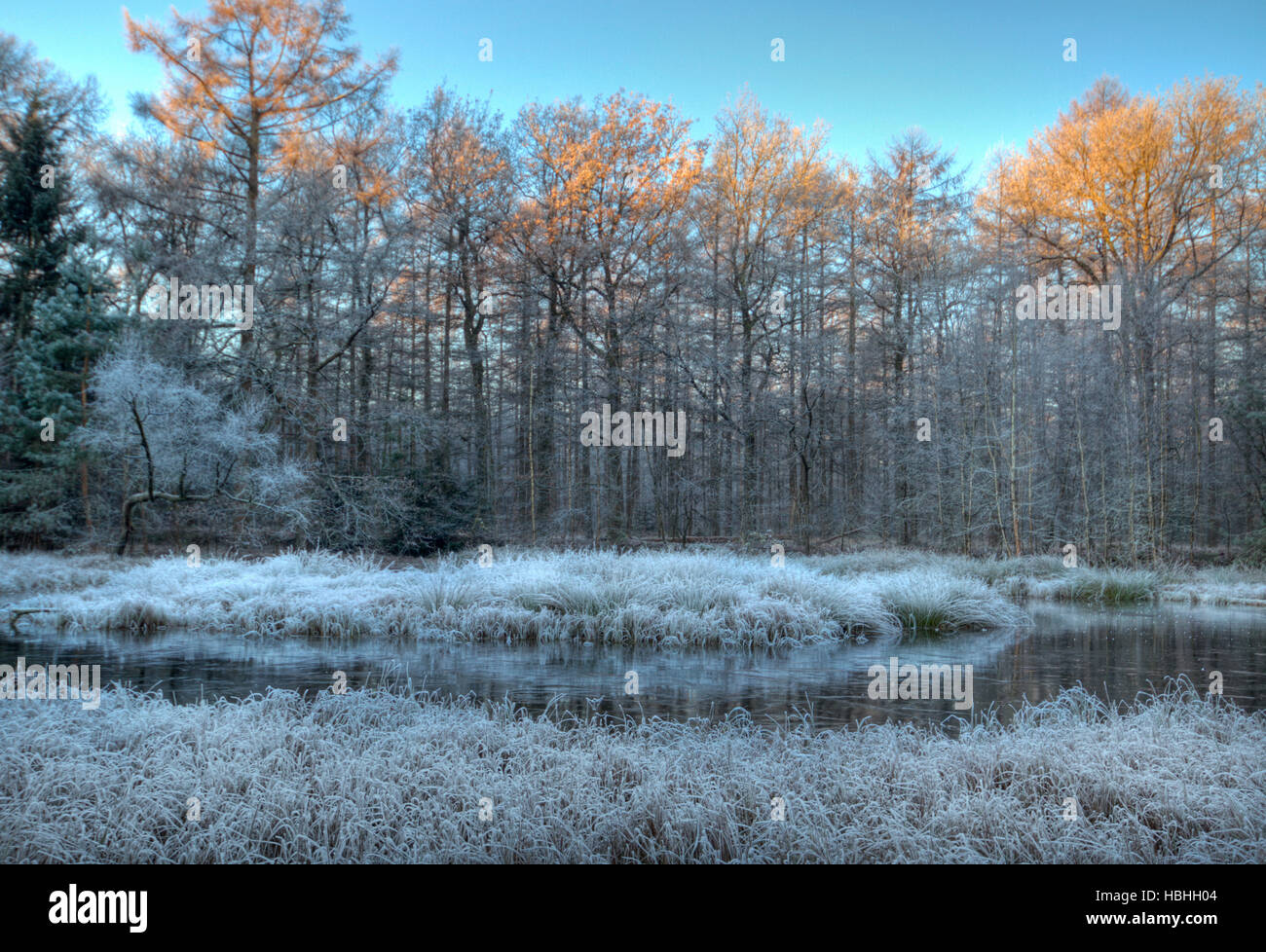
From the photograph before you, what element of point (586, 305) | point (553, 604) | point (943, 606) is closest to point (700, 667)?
point (553, 604)

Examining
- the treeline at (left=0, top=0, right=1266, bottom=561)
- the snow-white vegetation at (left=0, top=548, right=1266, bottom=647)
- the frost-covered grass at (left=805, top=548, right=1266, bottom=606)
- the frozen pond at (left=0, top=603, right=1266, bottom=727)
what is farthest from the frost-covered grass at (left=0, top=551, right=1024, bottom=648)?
the treeline at (left=0, top=0, right=1266, bottom=561)

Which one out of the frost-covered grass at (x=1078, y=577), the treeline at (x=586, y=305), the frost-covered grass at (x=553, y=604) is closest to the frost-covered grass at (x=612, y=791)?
the frost-covered grass at (x=553, y=604)

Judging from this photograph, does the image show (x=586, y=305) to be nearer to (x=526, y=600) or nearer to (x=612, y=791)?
(x=526, y=600)

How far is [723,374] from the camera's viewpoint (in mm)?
18438

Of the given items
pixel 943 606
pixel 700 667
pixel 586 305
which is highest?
pixel 586 305

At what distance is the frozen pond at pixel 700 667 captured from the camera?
646 centimetres

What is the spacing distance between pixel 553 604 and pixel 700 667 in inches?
121

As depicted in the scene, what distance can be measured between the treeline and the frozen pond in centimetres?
741

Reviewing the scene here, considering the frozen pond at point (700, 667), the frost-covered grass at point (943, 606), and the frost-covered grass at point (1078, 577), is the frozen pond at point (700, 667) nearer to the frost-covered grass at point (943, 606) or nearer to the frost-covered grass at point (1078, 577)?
the frost-covered grass at point (943, 606)

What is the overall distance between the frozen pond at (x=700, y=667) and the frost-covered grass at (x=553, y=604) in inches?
18.8

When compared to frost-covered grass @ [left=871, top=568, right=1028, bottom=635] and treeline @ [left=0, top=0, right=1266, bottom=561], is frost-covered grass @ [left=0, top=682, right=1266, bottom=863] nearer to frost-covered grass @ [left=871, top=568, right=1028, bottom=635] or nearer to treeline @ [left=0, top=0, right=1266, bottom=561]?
frost-covered grass @ [left=871, top=568, right=1028, bottom=635]

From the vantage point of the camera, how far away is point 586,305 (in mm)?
19812

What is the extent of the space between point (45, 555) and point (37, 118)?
30.8 feet
